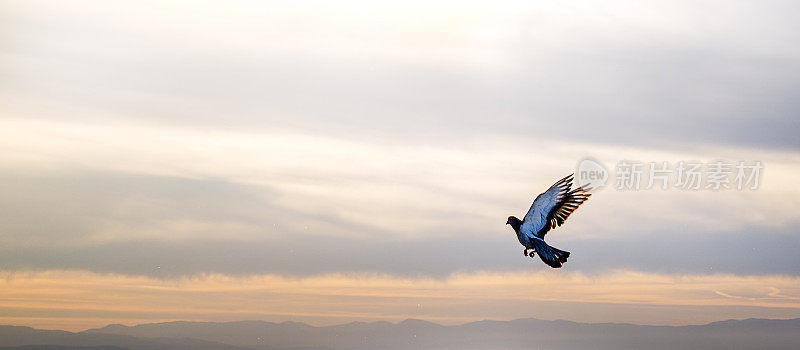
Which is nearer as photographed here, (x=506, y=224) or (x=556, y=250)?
(x=556, y=250)

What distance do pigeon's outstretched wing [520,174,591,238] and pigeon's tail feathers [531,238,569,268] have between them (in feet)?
1.18

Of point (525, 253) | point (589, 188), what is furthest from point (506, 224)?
point (589, 188)

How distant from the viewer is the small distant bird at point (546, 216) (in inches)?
1047

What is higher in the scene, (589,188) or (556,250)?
(589,188)

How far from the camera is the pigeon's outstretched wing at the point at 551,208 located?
87.4 feet

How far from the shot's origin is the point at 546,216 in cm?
2706

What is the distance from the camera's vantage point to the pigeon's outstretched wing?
2662 centimetres

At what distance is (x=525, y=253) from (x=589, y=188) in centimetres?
365

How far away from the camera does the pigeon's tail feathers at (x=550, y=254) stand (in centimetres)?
2577

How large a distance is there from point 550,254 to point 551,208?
1880mm

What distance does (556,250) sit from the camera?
26156 mm

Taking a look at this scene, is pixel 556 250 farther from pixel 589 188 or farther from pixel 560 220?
pixel 589 188

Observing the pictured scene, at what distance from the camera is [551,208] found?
2692 centimetres

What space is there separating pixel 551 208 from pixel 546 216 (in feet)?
1.29
